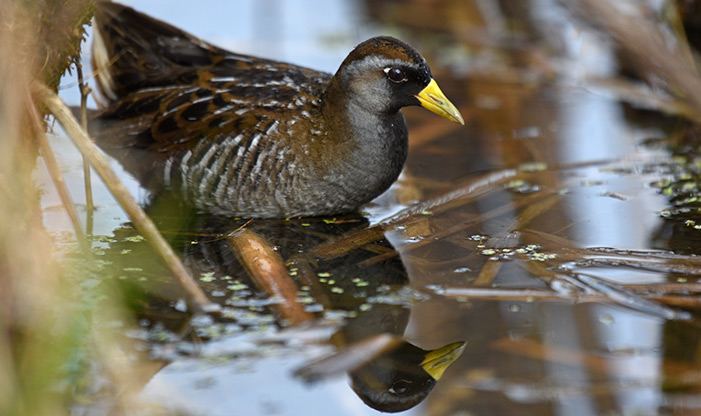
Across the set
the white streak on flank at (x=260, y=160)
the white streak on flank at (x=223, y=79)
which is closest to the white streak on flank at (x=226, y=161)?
the white streak on flank at (x=260, y=160)

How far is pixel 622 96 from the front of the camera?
258 inches

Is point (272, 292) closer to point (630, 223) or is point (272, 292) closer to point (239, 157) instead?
point (239, 157)

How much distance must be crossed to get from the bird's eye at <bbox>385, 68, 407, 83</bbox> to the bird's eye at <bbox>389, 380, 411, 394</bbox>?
72.8 inches

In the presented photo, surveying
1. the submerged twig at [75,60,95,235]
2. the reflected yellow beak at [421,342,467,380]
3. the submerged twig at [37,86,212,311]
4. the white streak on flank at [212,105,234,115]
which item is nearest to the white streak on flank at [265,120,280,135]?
the white streak on flank at [212,105,234,115]

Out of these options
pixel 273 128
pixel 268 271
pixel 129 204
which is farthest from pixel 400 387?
pixel 273 128

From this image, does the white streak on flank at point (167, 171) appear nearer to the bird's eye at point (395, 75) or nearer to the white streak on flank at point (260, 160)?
the white streak on flank at point (260, 160)

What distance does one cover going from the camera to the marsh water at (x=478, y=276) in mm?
2973

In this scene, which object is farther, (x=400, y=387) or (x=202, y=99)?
(x=202, y=99)

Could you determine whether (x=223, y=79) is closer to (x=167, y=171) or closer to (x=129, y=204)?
(x=167, y=171)

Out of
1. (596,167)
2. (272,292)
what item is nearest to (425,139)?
(596,167)

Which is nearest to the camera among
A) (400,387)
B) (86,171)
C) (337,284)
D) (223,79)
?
(400,387)

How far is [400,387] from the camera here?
3.06 meters

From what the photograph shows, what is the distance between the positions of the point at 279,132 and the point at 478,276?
1.35 meters

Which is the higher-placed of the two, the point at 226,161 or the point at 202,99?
the point at 202,99
